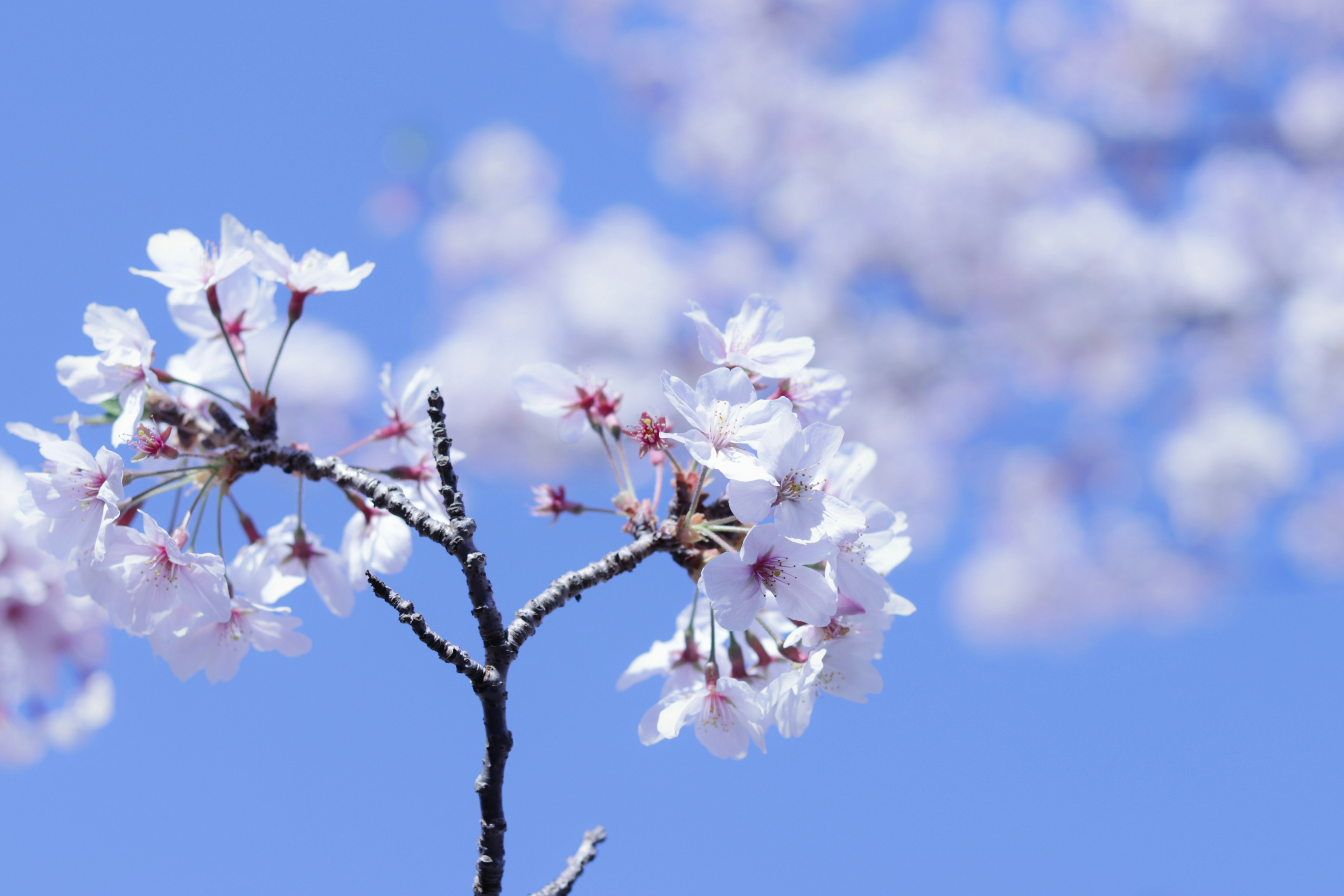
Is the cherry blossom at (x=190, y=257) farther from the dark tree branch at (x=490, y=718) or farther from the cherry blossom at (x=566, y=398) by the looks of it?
the dark tree branch at (x=490, y=718)

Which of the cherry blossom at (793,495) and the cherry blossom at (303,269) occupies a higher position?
the cherry blossom at (303,269)

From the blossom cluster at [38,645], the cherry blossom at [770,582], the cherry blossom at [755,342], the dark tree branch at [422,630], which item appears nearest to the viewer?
the dark tree branch at [422,630]

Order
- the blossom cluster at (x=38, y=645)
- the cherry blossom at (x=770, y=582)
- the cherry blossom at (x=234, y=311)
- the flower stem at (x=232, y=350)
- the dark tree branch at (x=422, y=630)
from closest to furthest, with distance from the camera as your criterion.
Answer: the dark tree branch at (x=422, y=630), the cherry blossom at (x=770, y=582), the flower stem at (x=232, y=350), the cherry blossom at (x=234, y=311), the blossom cluster at (x=38, y=645)

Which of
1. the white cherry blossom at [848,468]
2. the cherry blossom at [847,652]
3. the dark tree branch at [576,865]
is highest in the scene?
the white cherry blossom at [848,468]

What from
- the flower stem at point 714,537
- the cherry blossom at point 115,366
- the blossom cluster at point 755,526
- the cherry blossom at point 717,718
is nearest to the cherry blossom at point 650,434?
the blossom cluster at point 755,526

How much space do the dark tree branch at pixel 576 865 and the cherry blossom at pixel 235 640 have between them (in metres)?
0.59

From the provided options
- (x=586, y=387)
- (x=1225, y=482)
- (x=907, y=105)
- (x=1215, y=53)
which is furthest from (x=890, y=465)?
(x=586, y=387)

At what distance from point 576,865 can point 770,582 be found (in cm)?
52

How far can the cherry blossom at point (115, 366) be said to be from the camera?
1.46 m

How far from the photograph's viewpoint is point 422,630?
1.09m

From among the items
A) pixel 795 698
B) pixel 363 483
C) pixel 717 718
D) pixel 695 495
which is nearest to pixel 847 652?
pixel 795 698

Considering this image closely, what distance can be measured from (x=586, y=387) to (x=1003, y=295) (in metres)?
9.64

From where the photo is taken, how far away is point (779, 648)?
1536 millimetres

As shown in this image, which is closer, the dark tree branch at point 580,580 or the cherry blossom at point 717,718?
the dark tree branch at point 580,580
